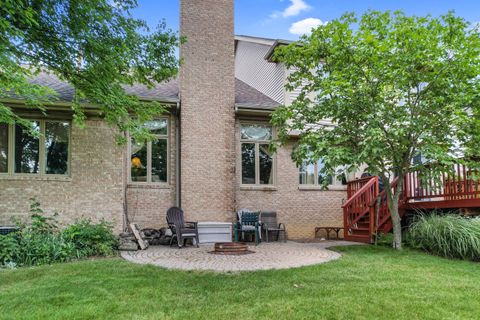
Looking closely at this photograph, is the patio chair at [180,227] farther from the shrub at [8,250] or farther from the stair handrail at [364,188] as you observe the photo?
the stair handrail at [364,188]

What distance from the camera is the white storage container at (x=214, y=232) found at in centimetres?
1005

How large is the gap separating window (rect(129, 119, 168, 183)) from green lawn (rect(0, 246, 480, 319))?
4333 mm

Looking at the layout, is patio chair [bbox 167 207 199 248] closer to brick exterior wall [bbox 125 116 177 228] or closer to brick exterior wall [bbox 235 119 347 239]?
brick exterior wall [bbox 125 116 177 228]

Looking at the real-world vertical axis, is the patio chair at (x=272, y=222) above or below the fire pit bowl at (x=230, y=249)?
above

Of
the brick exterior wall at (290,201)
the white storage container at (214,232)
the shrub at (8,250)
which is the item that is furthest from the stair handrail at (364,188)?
the shrub at (8,250)

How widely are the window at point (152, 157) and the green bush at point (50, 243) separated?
2182mm

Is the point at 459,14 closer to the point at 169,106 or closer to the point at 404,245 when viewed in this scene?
the point at 404,245

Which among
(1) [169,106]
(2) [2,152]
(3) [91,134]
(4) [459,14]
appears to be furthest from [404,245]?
(2) [2,152]

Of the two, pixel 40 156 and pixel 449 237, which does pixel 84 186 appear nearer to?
pixel 40 156

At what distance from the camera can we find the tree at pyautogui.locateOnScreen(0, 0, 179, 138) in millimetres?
6465

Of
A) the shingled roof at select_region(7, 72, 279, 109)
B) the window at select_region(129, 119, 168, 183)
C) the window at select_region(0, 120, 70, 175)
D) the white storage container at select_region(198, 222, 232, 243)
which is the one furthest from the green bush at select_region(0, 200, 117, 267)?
the shingled roof at select_region(7, 72, 279, 109)

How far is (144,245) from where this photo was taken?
28.8ft

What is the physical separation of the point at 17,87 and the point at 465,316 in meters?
7.05

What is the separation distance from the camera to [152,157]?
1088 cm
